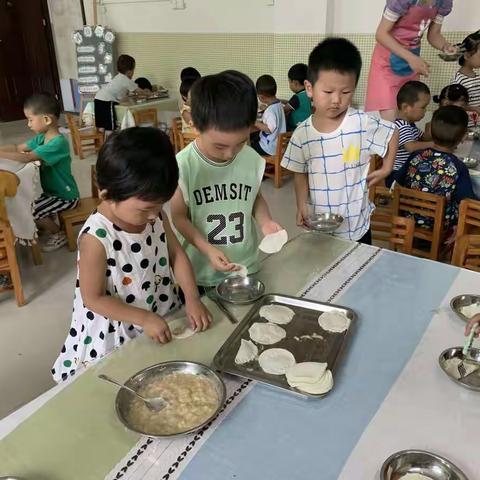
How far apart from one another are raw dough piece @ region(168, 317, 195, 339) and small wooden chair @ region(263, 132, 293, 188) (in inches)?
127

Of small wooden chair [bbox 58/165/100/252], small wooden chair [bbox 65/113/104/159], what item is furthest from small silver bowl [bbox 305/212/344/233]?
small wooden chair [bbox 65/113/104/159]

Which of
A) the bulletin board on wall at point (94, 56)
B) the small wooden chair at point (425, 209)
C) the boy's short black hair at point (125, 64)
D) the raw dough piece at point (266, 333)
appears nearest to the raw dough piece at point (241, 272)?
the raw dough piece at point (266, 333)

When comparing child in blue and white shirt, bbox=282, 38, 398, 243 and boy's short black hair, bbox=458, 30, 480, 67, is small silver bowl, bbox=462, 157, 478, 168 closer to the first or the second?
child in blue and white shirt, bbox=282, 38, 398, 243

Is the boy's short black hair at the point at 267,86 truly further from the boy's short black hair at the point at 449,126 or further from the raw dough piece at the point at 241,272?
the raw dough piece at the point at 241,272

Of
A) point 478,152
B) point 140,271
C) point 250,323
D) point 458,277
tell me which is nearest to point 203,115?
point 140,271

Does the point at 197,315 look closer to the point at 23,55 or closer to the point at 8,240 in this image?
the point at 8,240

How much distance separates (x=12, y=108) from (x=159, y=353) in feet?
25.9

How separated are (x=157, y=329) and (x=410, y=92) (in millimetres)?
2553

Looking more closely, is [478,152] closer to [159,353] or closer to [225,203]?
[225,203]

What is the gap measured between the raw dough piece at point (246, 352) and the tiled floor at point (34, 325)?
1293mm

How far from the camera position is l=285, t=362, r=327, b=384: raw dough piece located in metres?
0.92

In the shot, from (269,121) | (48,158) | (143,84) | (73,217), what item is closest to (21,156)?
(48,158)

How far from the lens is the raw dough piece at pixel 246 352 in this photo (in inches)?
39.4

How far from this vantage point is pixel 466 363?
998 mm
